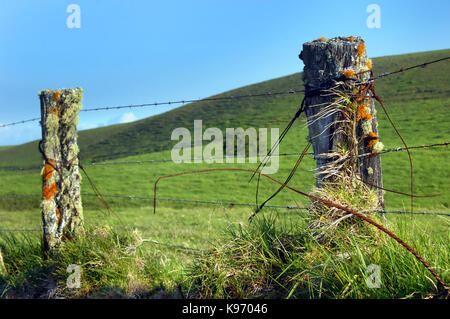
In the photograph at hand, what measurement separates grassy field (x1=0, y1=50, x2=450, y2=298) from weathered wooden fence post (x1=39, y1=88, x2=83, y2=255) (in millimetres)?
351

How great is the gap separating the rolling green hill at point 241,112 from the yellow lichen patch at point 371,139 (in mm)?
23342

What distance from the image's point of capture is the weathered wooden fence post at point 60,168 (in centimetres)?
486

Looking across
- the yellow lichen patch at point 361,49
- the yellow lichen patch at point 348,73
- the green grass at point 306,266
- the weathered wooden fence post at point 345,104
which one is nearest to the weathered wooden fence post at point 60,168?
the green grass at point 306,266

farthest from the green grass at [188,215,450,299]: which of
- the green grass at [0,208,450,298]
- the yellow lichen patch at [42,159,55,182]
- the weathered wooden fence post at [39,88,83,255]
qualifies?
the yellow lichen patch at [42,159,55,182]

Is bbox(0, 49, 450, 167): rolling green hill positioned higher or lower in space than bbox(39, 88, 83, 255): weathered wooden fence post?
higher

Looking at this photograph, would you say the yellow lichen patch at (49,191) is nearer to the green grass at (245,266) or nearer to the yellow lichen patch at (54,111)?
the green grass at (245,266)

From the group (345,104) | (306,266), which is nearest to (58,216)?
(306,266)

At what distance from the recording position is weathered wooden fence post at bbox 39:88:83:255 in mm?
4855

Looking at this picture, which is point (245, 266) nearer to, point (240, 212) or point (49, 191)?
point (49, 191)

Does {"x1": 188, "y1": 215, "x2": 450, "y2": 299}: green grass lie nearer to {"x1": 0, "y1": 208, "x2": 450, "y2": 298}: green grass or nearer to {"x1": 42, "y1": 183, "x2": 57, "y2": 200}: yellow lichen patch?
{"x1": 0, "y1": 208, "x2": 450, "y2": 298}: green grass

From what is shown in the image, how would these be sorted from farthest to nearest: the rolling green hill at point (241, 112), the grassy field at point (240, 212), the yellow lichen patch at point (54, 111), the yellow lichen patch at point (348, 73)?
the rolling green hill at point (241, 112) < the yellow lichen patch at point (54, 111) < the yellow lichen patch at point (348, 73) < the grassy field at point (240, 212)

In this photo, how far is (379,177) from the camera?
3275 millimetres

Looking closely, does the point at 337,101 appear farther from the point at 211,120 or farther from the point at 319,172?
the point at 211,120
